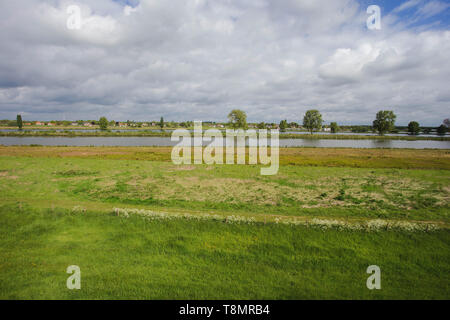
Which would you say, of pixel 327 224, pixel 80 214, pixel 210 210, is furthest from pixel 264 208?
pixel 80 214

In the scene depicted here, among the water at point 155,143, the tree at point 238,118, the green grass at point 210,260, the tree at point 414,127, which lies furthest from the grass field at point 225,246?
the tree at point 414,127

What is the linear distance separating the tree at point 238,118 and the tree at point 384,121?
90481 mm

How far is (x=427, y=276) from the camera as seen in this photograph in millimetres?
10531

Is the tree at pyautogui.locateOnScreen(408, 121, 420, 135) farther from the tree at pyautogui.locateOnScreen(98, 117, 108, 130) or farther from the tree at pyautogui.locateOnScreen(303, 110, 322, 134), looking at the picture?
the tree at pyautogui.locateOnScreen(98, 117, 108, 130)

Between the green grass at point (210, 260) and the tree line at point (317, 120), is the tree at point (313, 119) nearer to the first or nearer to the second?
the tree line at point (317, 120)

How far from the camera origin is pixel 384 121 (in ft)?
509

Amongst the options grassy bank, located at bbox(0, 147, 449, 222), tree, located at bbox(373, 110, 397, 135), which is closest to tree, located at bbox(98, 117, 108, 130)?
grassy bank, located at bbox(0, 147, 449, 222)

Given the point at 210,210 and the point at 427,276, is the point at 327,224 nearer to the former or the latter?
the point at 427,276

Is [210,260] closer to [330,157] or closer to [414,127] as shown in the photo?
[330,157]

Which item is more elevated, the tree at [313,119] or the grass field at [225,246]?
the tree at [313,119]

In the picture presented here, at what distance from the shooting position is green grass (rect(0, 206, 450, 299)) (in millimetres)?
9375

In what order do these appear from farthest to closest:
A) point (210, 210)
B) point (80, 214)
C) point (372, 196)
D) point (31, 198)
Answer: point (372, 196) → point (31, 198) → point (210, 210) → point (80, 214)

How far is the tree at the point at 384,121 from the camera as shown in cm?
15350

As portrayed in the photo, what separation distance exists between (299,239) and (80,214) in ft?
50.5
